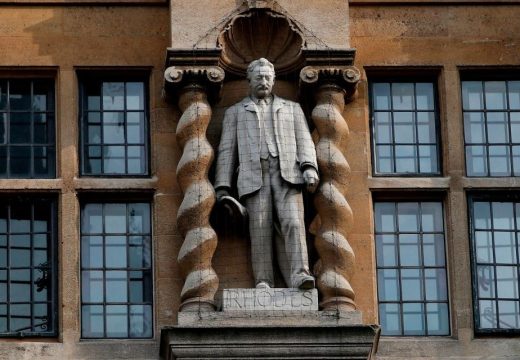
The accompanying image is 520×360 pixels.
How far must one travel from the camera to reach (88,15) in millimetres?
35281

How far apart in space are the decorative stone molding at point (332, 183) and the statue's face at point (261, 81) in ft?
1.40

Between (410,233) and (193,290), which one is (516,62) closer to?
(410,233)

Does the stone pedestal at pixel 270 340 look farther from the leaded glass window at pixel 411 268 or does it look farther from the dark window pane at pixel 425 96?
the dark window pane at pixel 425 96

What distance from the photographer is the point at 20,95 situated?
115 feet

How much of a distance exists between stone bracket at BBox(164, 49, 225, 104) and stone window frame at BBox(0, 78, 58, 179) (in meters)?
1.40

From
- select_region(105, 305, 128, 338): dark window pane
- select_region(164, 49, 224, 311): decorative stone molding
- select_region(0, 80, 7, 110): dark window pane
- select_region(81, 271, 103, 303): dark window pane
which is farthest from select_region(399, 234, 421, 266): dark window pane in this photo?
select_region(0, 80, 7, 110): dark window pane

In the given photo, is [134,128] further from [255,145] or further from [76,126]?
[255,145]

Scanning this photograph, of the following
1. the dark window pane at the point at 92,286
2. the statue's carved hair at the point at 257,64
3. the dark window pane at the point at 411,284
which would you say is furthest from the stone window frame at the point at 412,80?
the dark window pane at the point at 92,286

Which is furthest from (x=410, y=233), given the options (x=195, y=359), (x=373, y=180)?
(x=195, y=359)

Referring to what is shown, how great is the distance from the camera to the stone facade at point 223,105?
3397 centimetres

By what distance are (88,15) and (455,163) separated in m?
4.64

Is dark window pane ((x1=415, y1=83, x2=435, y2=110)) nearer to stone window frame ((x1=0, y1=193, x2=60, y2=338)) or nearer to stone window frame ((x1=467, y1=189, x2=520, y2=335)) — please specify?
stone window frame ((x1=467, y1=189, x2=520, y2=335))

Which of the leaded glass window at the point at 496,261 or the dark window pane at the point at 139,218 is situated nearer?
the leaded glass window at the point at 496,261

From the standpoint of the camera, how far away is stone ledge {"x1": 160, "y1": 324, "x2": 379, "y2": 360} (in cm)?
3297
